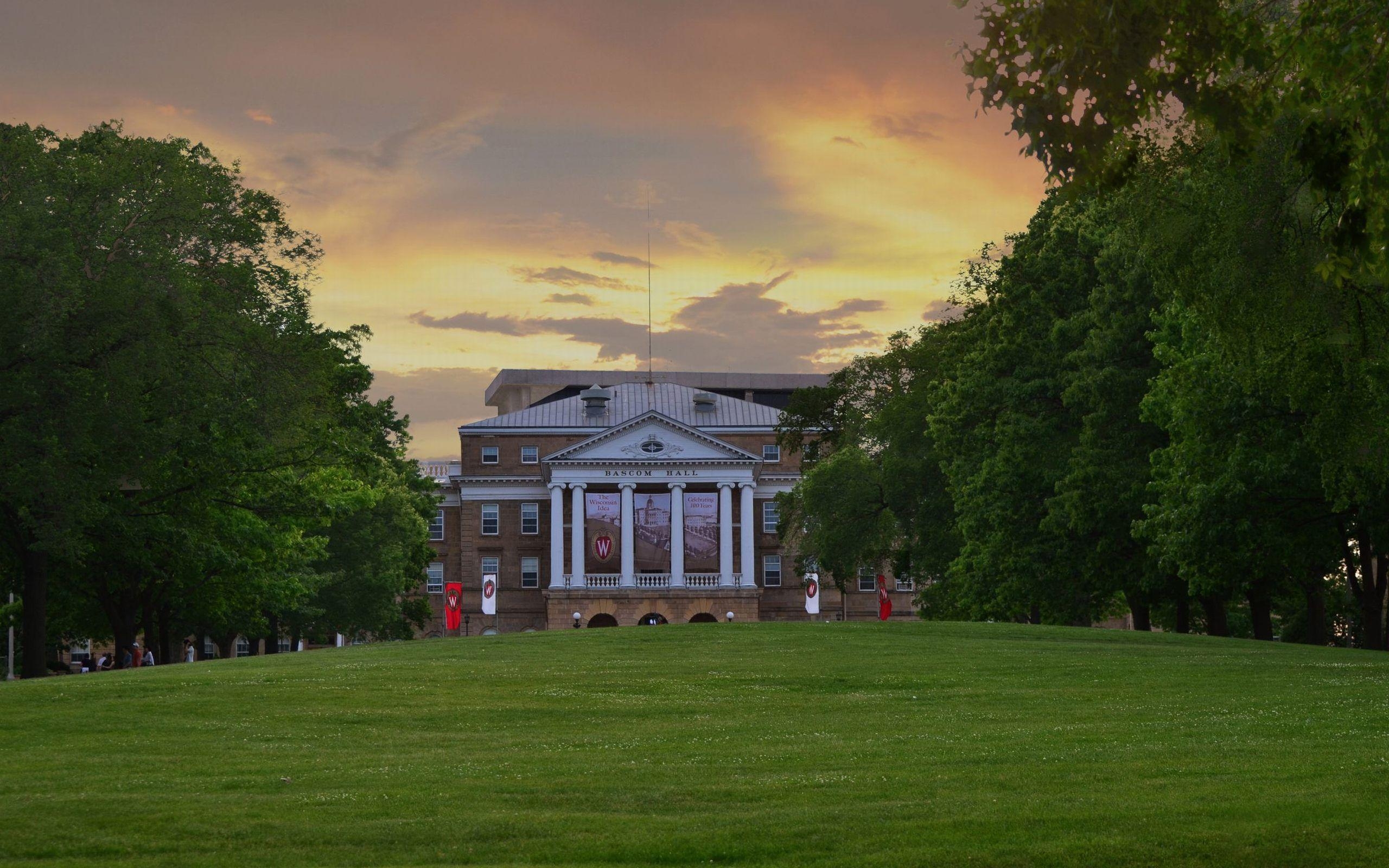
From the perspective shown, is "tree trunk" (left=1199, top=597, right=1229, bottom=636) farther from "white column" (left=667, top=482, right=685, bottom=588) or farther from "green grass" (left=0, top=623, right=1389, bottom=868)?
"white column" (left=667, top=482, right=685, bottom=588)

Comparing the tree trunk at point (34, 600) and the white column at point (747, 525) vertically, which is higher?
the white column at point (747, 525)

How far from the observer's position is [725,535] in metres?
108

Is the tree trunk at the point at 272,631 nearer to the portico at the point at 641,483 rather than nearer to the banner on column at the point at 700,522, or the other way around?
the portico at the point at 641,483

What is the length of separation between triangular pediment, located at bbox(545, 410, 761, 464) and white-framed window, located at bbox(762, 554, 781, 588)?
33.2ft

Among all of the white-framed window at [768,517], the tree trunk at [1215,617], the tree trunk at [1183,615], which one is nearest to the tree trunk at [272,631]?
the tree trunk at [1183,615]

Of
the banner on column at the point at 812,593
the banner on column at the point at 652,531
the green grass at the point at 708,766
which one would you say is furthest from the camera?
the banner on column at the point at 652,531

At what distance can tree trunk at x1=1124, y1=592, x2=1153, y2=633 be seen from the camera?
48.2m

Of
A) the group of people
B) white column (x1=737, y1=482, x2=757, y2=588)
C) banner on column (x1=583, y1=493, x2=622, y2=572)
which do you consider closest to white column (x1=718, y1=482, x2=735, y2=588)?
white column (x1=737, y1=482, x2=757, y2=588)

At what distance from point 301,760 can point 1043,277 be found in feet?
124

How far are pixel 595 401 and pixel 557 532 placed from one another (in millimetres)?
10837

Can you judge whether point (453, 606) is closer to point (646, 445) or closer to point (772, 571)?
point (646, 445)

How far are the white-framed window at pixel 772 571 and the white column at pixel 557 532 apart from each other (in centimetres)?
1520

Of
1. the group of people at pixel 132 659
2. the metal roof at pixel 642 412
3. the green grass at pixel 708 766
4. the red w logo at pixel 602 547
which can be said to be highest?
the metal roof at pixel 642 412

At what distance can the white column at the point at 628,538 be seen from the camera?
4163 inches
